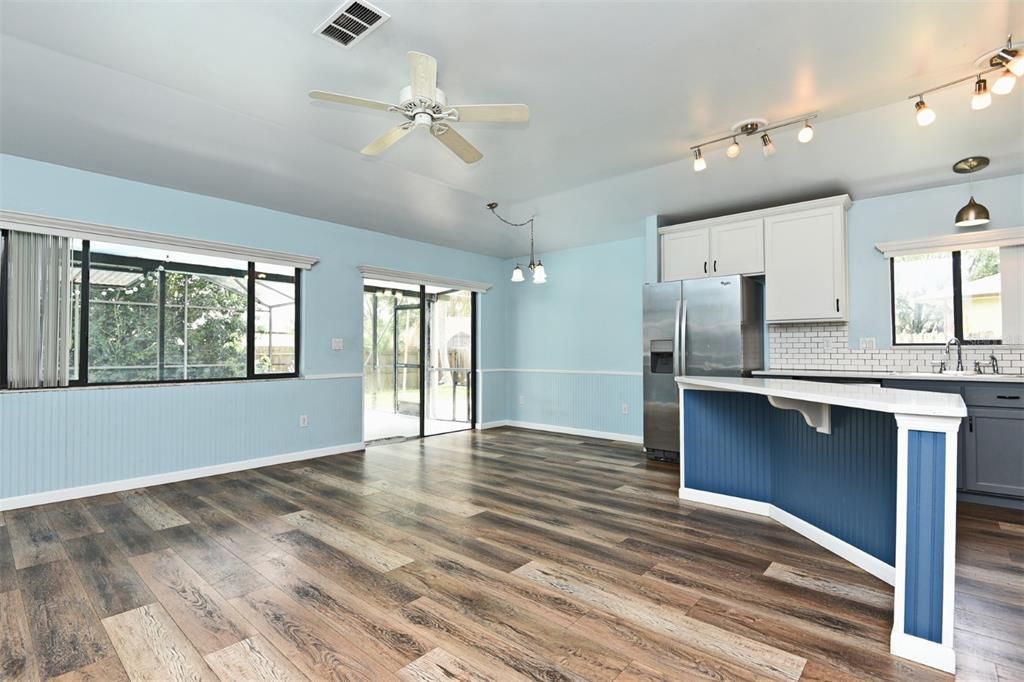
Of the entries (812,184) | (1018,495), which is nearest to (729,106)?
(812,184)

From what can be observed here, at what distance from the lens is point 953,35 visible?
270 cm

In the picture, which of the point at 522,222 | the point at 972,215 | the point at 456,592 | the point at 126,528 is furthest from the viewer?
the point at 522,222

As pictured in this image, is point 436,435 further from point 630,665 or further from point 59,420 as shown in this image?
point 630,665

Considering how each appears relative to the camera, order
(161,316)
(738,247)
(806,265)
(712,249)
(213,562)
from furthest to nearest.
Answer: (712,249) < (738,247) < (806,265) < (161,316) < (213,562)

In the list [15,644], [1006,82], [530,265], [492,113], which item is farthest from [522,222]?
[15,644]

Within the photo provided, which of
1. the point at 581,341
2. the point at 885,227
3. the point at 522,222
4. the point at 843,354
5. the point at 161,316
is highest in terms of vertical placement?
the point at 522,222

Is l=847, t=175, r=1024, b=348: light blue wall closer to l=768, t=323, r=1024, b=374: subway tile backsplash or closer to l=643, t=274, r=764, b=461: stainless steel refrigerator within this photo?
l=768, t=323, r=1024, b=374: subway tile backsplash

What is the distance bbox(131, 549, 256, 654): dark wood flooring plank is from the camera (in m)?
1.98

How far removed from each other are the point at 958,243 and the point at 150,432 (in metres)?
7.20

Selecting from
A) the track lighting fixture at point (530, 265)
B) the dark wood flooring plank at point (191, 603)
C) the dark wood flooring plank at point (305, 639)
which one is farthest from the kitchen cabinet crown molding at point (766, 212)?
the dark wood flooring plank at point (191, 603)

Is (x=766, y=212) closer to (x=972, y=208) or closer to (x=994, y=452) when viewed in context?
(x=972, y=208)

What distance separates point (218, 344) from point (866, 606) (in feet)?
17.5

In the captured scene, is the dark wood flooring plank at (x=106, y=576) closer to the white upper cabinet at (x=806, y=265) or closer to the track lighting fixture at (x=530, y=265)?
the track lighting fixture at (x=530, y=265)

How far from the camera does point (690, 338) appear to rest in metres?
4.94
